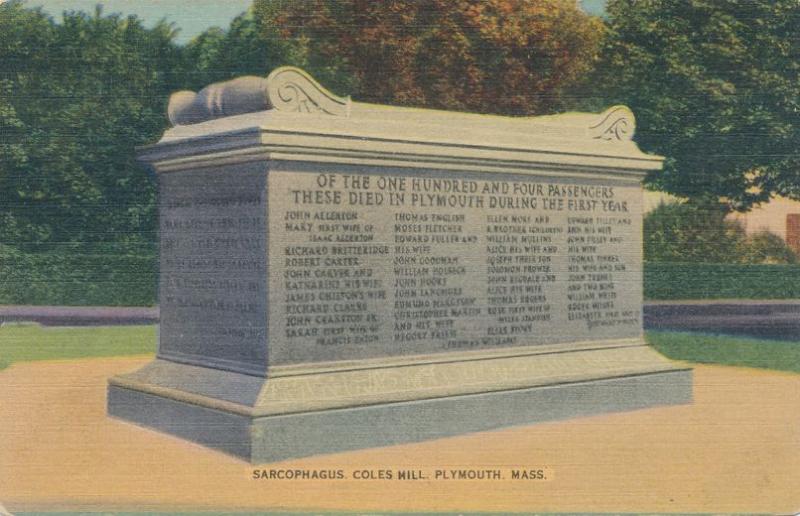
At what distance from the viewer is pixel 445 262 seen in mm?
11336

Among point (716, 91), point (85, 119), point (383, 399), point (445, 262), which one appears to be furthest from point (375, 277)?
point (85, 119)

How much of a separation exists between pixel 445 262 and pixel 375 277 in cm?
107

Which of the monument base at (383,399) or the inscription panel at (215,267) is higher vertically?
the inscription panel at (215,267)

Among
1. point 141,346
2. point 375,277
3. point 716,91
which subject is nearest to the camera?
point 375,277

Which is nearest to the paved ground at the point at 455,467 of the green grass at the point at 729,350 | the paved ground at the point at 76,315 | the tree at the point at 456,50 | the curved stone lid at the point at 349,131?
the curved stone lid at the point at 349,131

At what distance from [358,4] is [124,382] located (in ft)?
45.1

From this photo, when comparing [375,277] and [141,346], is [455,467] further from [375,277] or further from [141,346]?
[141,346]

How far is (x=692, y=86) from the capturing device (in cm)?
1831

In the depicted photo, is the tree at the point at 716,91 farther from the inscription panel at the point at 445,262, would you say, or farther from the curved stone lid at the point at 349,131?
the curved stone lid at the point at 349,131

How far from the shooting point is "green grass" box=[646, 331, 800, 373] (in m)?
16.4

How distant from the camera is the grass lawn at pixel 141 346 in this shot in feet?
54.1

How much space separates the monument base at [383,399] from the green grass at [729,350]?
4249 millimetres

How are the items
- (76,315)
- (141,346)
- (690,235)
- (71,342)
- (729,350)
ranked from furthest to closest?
(690,235), (76,315), (71,342), (141,346), (729,350)

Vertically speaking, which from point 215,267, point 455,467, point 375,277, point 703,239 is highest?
point 703,239
